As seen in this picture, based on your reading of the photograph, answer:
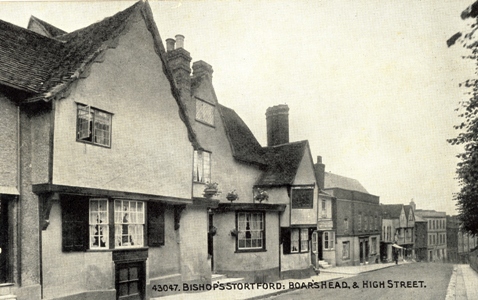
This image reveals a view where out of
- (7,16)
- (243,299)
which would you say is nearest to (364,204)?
(243,299)

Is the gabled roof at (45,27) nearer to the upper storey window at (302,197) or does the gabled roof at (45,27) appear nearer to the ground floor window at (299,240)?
the upper storey window at (302,197)

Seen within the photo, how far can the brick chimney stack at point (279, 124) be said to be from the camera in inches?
992

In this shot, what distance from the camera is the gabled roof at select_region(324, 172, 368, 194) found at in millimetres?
41891

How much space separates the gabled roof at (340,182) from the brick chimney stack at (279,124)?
16267mm

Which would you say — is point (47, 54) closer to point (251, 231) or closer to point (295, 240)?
point (251, 231)

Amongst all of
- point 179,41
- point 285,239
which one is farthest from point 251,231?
point 179,41

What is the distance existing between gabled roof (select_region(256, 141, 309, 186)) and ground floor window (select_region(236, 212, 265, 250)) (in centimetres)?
251

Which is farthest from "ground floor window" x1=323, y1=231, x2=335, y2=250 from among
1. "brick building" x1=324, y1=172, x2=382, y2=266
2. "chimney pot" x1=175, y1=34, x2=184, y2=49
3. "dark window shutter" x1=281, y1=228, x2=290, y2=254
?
"chimney pot" x1=175, y1=34, x2=184, y2=49

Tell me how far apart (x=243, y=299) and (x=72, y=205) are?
20.3ft

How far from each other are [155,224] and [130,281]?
1989 millimetres

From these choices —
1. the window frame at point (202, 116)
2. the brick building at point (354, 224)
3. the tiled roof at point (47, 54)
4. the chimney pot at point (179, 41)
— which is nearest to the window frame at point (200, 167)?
the window frame at point (202, 116)

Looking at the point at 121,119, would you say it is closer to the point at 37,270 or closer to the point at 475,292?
the point at 37,270

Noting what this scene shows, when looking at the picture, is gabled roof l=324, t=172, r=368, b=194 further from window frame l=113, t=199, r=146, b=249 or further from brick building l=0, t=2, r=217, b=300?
window frame l=113, t=199, r=146, b=249

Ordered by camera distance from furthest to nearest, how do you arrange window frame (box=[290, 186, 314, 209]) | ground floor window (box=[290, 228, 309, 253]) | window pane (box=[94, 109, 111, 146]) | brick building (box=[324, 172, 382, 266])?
brick building (box=[324, 172, 382, 266]) < ground floor window (box=[290, 228, 309, 253]) < window frame (box=[290, 186, 314, 209]) < window pane (box=[94, 109, 111, 146])
